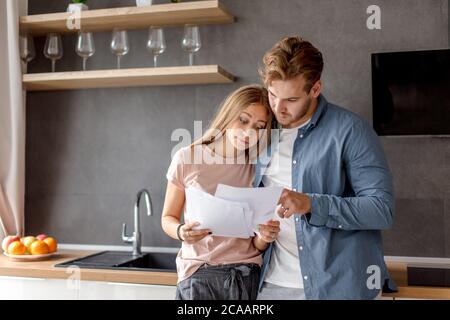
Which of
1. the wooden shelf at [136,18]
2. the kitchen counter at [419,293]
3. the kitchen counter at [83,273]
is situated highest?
the wooden shelf at [136,18]

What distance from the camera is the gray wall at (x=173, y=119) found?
7.73 ft

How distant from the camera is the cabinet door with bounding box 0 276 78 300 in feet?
7.38

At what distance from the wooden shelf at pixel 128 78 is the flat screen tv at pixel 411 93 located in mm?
695

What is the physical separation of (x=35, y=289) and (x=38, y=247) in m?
0.22

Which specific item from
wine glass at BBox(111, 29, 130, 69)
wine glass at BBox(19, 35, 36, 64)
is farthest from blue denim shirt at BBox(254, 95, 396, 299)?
wine glass at BBox(19, 35, 36, 64)

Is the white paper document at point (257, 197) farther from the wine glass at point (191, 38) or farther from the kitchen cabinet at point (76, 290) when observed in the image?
the wine glass at point (191, 38)

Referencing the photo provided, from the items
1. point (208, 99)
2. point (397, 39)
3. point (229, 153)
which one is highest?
point (397, 39)

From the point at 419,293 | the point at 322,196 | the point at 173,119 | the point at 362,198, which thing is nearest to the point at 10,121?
the point at 173,119

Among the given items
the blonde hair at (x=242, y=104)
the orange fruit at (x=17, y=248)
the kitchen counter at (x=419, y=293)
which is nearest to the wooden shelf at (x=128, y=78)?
the blonde hair at (x=242, y=104)

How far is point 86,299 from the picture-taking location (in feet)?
7.23

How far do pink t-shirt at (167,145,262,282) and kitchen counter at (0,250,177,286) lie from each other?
29cm

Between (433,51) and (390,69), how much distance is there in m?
0.18
